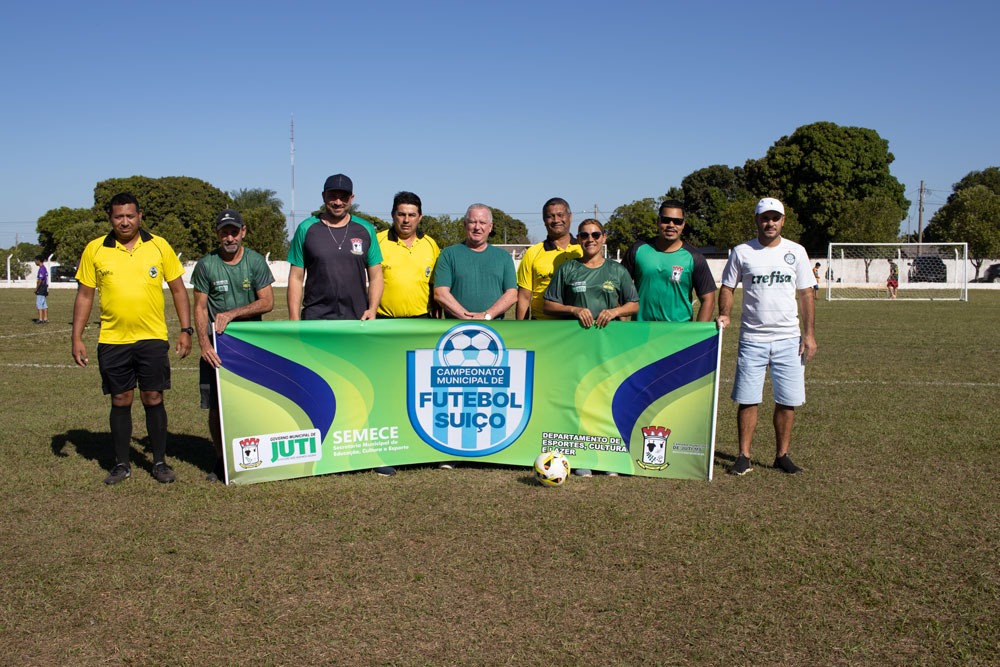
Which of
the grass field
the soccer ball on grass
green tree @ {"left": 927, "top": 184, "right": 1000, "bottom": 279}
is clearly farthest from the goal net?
the soccer ball on grass

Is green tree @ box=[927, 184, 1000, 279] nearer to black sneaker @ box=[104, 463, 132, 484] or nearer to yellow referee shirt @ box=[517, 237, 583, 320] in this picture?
yellow referee shirt @ box=[517, 237, 583, 320]

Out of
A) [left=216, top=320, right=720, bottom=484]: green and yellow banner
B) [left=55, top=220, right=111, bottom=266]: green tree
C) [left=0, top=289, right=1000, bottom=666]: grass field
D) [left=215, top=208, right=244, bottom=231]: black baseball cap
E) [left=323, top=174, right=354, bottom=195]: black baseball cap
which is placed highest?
[left=55, top=220, right=111, bottom=266]: green tree

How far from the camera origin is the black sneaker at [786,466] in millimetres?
6422

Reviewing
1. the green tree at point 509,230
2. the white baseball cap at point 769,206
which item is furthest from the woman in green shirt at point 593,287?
the green tree at point 509,230

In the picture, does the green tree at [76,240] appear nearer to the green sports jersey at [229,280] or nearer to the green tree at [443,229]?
the green tree at [443,229]

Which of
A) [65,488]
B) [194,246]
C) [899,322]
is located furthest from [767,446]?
[194,246]

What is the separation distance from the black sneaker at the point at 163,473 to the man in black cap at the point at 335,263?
1.48 m

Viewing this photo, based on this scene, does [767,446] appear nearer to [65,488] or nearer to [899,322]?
[65,488]

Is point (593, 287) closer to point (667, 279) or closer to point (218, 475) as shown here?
point (667, 279)

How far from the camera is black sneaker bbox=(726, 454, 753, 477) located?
6.38 metres

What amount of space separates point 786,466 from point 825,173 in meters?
64.9

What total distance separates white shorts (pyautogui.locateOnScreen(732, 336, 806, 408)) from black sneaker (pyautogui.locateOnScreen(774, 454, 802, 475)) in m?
0.43

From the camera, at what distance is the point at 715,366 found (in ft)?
20.4

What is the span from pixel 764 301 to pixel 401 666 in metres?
4.15
